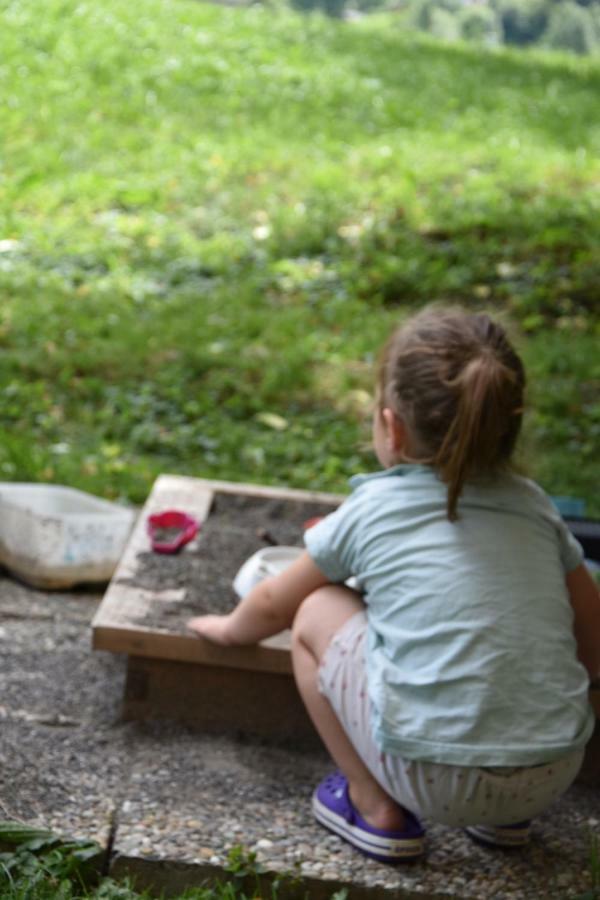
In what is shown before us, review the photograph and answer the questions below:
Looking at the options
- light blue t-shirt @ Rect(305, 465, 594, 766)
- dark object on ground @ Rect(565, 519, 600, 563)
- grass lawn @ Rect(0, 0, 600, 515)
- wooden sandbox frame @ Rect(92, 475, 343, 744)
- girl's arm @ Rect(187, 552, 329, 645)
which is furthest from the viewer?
grass lawn @ Rect(0, 0, 600, 515)

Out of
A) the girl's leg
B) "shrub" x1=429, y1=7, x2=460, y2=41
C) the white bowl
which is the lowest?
"shrub" x1=429, y1=7, x2=460, y2=41

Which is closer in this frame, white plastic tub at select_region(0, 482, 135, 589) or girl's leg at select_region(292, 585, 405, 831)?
girl's leg at select_region(292, 585, 405, 831)

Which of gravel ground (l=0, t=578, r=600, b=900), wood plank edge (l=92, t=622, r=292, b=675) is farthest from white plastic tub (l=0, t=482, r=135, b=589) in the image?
wood plank edge (l=92, t=622, r=292, b=675)

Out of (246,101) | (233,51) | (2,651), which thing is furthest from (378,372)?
(233,51)

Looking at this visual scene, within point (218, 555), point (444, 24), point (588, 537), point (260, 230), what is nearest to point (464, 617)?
point (218, 555)

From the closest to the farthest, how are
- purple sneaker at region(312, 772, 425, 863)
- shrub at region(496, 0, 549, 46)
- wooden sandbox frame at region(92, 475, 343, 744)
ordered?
purple sneaker at region(312, 772, 425, 863), wooden sandbox frame at region(92, 475, 343, 744), shrub at region(496, 0, 549, 46)

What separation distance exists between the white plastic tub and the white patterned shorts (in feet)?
4.74

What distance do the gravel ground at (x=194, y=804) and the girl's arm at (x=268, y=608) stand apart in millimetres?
257

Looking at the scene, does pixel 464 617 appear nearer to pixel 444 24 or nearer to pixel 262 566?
pixel 262 566

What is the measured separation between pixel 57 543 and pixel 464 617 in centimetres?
170

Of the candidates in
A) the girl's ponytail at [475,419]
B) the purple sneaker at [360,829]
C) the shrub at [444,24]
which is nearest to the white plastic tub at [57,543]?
the purple sneaker at [360,829]

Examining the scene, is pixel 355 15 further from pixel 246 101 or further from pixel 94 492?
pixel 94 492

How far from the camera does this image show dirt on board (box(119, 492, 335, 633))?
10.7ft

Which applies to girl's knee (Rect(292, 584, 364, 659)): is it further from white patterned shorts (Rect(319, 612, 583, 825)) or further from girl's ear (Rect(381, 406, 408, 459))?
girl's ear (Rect(381, 406, 408, 459))
